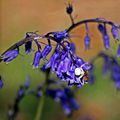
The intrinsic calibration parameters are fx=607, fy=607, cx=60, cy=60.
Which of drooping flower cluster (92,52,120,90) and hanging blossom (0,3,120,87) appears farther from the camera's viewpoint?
drooping flower cluster (92,52,120,90)

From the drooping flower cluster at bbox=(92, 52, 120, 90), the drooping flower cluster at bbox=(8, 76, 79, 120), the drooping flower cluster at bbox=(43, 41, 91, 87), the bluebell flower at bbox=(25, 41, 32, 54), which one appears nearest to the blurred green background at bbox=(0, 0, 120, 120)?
the drooping flower cluster at bbox=(8, 76, 79, 120)

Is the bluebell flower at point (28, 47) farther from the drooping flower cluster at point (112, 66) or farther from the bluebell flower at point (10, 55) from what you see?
the drooping flower cluster at point (112, 66)

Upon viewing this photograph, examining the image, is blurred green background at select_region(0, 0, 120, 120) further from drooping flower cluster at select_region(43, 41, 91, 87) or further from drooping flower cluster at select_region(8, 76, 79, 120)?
drooping flower cluster at select_region(43, 41, 91, 87)

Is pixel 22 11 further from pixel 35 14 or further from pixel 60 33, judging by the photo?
pixel 60 33

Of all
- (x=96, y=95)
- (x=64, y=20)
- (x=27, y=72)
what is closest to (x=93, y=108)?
(x=96, y=95)

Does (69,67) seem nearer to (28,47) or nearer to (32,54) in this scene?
(28,47)

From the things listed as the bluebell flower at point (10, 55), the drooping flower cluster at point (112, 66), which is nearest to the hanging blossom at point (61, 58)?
the bluebell flower at point (10, 55)

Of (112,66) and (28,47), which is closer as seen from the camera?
(28,47)

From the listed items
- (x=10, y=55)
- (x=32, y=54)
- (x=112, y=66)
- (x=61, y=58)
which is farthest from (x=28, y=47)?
(x=32, y=54)
